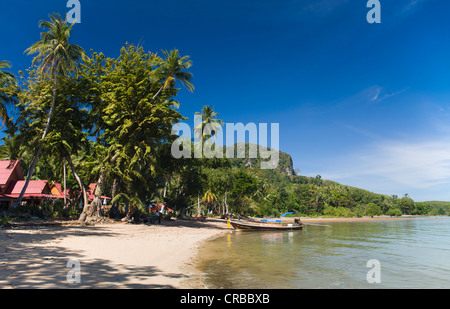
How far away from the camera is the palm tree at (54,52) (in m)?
22.3

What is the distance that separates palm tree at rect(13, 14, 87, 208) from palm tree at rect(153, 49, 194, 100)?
319 inches

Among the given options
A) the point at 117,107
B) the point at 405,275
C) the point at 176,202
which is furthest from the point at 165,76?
the point at 405,275

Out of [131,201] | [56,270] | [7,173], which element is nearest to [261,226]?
[131,201]

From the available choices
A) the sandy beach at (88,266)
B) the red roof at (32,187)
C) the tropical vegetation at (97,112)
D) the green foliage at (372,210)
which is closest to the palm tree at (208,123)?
the tropical vegetation at (97,112)

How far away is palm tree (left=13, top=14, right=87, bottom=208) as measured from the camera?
73.2 ft

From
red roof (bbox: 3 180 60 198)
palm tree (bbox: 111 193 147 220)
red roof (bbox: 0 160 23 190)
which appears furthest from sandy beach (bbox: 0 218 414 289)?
red roof (bbox: 0 160 23 190)

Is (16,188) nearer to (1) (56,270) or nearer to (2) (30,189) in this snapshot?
(2) (30,189)

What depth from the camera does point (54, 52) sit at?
72.9 feet

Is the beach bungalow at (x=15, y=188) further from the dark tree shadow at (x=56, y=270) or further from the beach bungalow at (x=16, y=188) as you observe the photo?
the dark tree shadow at (x=56, y=270)

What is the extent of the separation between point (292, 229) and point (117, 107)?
2617 cm

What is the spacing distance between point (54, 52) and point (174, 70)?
11.7 metres

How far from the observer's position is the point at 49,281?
20.6 ft
